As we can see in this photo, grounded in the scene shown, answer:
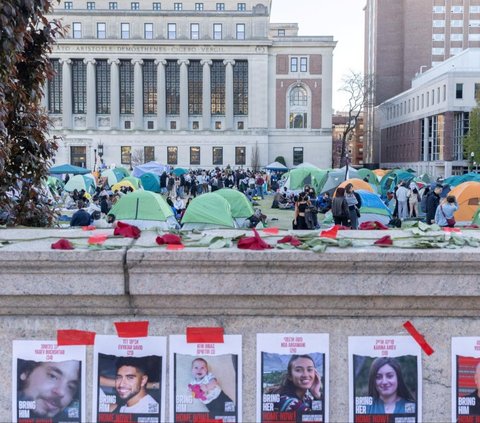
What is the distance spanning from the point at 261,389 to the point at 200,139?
85.1 meters

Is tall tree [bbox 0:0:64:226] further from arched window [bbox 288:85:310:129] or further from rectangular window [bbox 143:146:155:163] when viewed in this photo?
arched window [bbox 288:85:310:129]

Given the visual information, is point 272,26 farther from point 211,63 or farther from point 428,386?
point 428,386

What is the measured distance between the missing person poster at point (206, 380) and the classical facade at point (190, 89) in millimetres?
82826

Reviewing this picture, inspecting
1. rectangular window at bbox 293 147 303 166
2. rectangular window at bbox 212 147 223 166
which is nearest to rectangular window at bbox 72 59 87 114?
rectangular window at bbox 212 147 223 166

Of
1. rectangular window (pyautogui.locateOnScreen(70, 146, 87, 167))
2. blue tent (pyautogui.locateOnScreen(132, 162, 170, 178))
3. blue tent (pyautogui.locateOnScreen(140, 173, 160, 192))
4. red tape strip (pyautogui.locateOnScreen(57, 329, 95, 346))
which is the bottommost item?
red tape strip (pyautogui.locateOnScreen(57, 329, 95, 346))

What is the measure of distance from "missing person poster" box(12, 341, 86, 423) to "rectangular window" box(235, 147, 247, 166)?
274 ft

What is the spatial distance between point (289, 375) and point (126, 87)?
89.2 metres

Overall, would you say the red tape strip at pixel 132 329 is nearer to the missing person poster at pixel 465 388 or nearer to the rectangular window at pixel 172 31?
the missing person poster at pixel 465 388

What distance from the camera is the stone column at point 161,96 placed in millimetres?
86688

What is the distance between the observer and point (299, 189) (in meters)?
41.9

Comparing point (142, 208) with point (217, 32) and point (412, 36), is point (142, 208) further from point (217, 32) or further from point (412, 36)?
point (412, 36)

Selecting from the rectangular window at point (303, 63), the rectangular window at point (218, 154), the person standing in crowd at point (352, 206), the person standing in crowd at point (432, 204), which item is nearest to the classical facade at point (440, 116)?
the rectangular window at point (303, 63)

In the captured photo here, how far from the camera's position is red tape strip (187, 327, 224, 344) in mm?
2781

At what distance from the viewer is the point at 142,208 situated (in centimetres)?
2072
